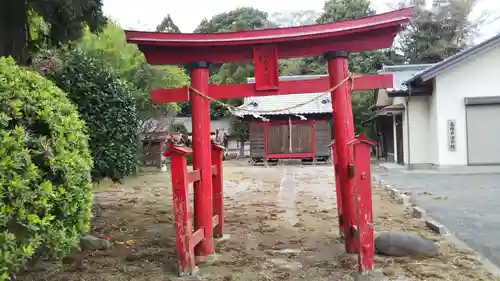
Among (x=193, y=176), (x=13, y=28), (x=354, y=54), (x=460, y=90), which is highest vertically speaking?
(x=354, y=54)

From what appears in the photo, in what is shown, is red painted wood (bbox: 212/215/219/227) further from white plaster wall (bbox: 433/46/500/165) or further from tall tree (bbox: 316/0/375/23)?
tall tree (bbox: 316/0/375/23)

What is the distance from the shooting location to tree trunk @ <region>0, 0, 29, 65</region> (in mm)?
6320

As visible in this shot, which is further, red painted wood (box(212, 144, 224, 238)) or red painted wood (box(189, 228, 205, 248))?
red painted wood (box(212, 144, 224, 238))

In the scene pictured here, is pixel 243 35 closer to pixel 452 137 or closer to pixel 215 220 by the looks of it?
pixel 215 220

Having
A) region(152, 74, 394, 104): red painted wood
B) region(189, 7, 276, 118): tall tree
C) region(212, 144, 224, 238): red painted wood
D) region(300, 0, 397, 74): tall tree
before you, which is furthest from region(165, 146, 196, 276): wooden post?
region(300, 0, 397, 74): tall tree

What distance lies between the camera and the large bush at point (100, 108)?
6.74 meters

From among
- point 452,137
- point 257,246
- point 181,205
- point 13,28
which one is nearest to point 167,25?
point 452,137

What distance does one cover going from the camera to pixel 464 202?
365 inches

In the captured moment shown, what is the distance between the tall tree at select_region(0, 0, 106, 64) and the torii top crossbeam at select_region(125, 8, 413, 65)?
1.50 metres

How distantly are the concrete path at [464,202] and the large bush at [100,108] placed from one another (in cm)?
545

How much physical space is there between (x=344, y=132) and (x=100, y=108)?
3857mm

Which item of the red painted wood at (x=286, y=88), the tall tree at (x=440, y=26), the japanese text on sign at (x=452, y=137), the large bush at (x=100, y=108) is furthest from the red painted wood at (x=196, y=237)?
the tall tree at (x=440, y=26)

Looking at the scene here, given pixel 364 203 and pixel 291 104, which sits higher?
pixel 291 104

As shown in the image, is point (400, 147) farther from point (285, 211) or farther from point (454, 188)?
point (285, 211)
